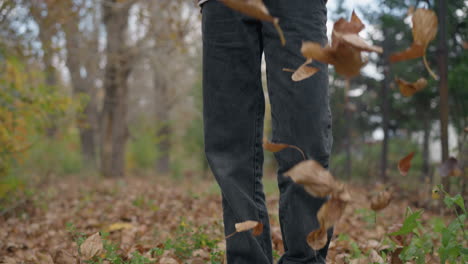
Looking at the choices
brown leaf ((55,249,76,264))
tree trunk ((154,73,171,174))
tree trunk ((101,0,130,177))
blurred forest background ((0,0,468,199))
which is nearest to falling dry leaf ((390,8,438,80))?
brown leaf ((55,249,76,264))

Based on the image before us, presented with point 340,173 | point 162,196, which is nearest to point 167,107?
point 340,173

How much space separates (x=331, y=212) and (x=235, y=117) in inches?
22.1

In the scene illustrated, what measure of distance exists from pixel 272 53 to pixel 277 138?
26cm

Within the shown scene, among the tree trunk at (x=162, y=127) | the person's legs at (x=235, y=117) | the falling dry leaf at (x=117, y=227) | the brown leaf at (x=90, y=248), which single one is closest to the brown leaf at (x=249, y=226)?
the person's legs at (x=235, y=117)

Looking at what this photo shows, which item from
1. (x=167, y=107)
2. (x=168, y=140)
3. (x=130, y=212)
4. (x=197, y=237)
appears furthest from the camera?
(x=167, y=107)

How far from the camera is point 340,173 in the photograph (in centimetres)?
831

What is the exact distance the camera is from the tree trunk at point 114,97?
24.9 ft

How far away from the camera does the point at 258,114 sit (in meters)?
1.39

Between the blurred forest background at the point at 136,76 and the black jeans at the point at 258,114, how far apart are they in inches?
63.8

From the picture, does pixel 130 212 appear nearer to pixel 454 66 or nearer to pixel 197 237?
pixel 197 237

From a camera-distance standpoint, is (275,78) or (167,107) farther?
(167,107)

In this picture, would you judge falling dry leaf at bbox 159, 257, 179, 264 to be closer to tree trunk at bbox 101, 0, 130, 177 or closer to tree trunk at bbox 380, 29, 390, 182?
tree trunk at bbox 380, 29, 390, 182

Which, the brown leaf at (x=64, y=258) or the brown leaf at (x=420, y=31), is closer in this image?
the brown leaf at (x=420, y=31)

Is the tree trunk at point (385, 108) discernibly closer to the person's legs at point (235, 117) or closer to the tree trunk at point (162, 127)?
the person's legs at point (235, 117)
